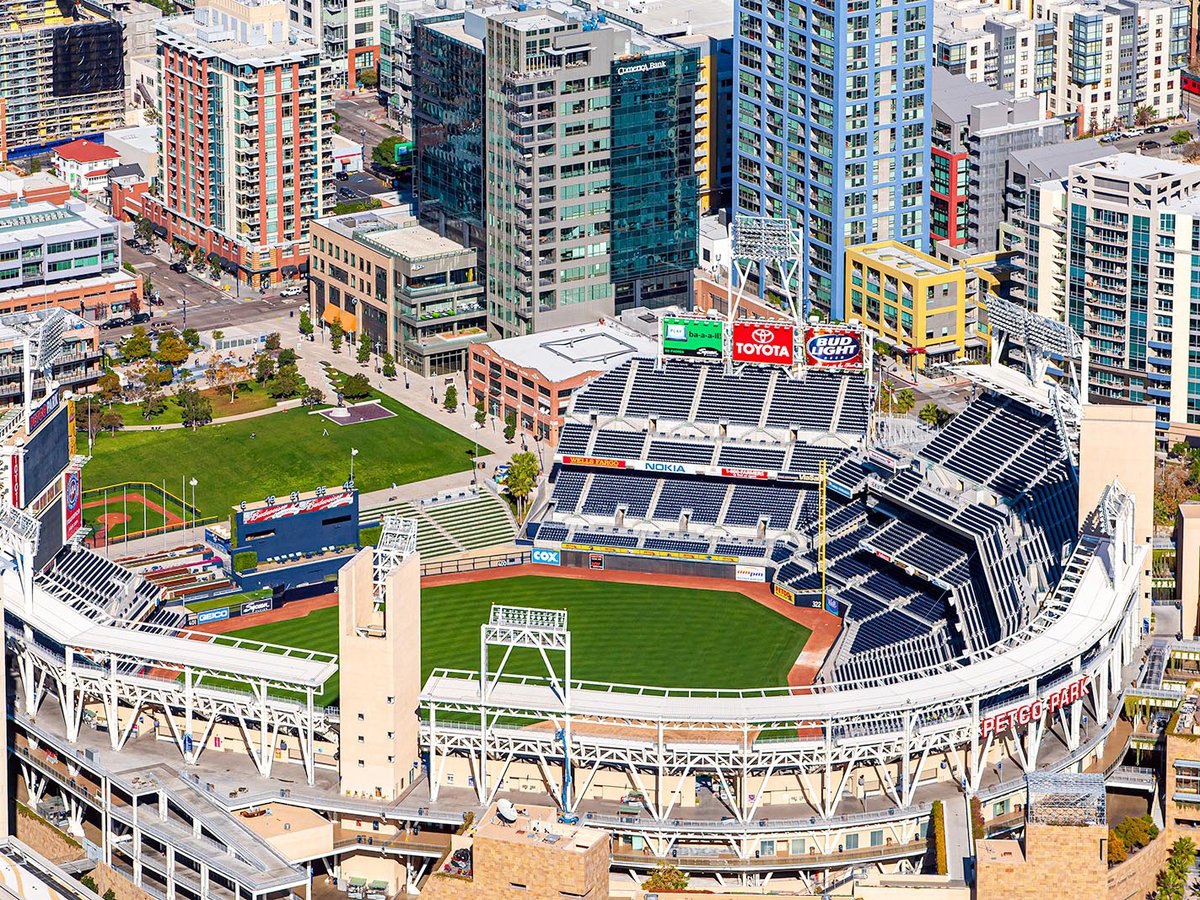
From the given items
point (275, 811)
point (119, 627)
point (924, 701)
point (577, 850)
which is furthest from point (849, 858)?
point (119, 627)

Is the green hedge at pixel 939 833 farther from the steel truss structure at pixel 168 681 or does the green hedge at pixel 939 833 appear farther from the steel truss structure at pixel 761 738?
the steel truss structure at pixel 168 681

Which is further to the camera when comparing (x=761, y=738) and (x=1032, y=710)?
(x=761, y=738)

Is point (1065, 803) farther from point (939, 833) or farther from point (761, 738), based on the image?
point (761, 738)

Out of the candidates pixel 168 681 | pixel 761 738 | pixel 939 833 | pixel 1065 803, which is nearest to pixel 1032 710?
pixel 939 833

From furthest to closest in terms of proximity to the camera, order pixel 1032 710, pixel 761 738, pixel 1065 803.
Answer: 1. pixel 761 738
2. pixel 1032 710
3. pixel 1065 803

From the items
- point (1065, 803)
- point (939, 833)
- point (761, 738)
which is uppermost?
point (1065, 803)

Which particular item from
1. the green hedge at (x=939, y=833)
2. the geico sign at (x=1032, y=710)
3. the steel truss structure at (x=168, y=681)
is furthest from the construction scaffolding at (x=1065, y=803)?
the steel truss structure at (x=168, y=681)

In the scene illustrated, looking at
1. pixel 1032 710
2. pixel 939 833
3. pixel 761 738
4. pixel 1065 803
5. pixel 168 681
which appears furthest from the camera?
pixel 168 681
